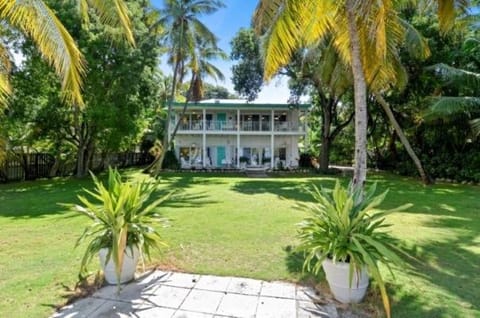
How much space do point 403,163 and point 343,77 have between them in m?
11.3

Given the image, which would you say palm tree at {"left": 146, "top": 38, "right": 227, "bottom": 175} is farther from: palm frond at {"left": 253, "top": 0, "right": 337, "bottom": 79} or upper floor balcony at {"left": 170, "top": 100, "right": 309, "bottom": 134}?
palm frond at {"left": 253, "top": 0, "right": 337, "bottom": 79}

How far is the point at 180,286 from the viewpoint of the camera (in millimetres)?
4473

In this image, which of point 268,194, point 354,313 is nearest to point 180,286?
point 354,313

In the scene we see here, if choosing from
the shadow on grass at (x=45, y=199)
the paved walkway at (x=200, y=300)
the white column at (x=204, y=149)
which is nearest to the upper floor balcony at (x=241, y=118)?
the white column at (x=204, y=149)

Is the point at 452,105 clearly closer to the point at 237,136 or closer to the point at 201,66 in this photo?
the point at 201,66

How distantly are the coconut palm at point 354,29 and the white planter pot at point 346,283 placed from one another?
5.43 feet

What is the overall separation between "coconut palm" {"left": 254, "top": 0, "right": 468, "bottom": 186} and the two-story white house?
62.9 ft

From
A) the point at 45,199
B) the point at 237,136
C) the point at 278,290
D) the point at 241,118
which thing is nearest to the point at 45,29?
the point at 278,290

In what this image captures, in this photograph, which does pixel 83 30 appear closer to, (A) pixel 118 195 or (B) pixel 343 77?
(B) pixel 343 77

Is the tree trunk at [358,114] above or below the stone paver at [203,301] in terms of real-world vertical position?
above

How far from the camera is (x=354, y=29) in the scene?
5582 mm

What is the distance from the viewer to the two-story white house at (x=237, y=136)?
87.9 ft

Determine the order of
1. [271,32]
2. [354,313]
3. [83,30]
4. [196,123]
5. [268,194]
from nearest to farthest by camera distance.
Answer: [354,313], [271,32], [268,194], [83,30], [196,123]

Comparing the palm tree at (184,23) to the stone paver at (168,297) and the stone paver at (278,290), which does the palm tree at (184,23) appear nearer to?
the stone paver at (168,297)
